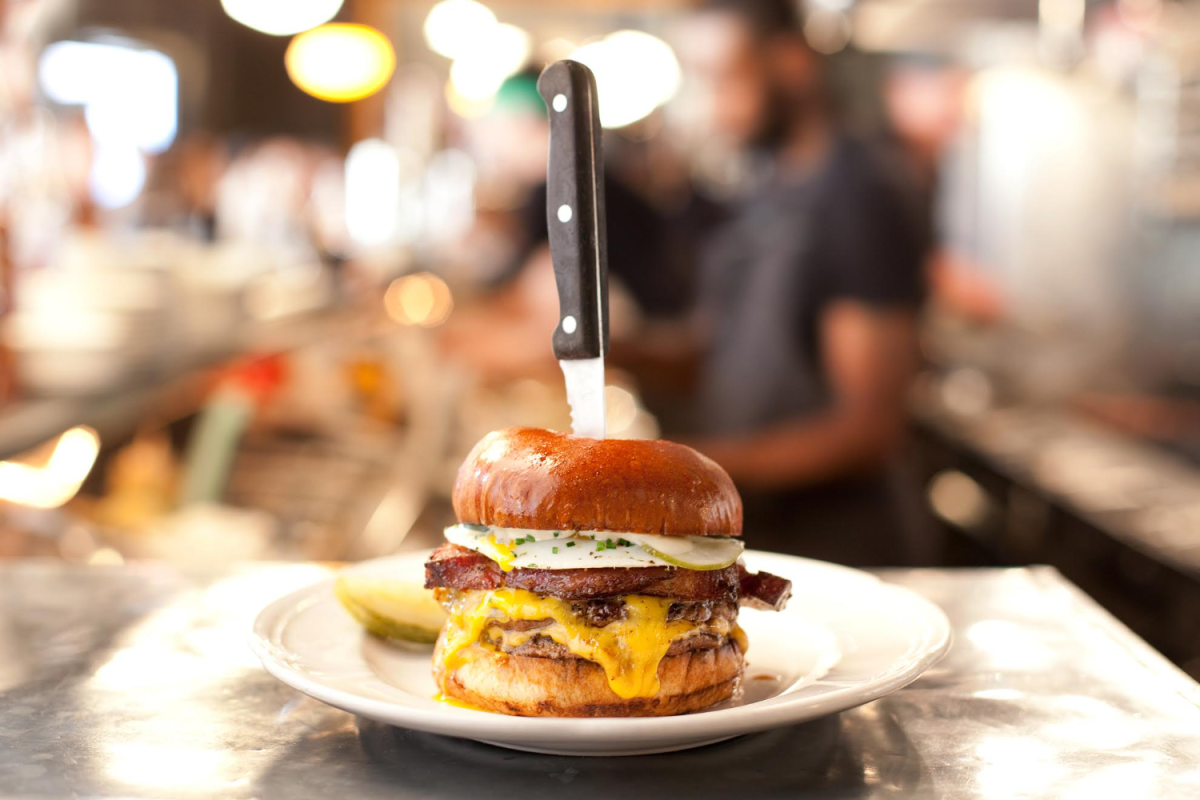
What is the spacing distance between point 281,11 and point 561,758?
6181 millimetres

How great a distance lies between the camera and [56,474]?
2738 millimetres

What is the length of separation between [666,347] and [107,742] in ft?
18.0

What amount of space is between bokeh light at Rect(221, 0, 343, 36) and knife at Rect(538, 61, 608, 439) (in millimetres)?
5718

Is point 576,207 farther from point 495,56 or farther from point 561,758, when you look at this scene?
point 495,56

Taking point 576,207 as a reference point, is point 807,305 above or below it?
below

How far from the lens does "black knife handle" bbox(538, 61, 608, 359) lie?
1178 millimetres

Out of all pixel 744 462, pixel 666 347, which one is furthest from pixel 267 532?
pixel 666 347

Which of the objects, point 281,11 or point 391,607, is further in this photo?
point 281,11

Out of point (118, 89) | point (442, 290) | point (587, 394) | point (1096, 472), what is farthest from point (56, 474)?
point (442, 290)

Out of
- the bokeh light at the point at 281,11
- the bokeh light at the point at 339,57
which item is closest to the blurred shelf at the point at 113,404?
the bokeh light at the point at 281,11

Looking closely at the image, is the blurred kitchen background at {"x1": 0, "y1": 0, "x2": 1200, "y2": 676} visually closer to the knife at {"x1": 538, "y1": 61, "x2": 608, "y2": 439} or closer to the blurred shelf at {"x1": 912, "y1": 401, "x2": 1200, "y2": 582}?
the blurred shelf at {"x1": 912, "y1": 401, "x2": 1200, "y2": 582}

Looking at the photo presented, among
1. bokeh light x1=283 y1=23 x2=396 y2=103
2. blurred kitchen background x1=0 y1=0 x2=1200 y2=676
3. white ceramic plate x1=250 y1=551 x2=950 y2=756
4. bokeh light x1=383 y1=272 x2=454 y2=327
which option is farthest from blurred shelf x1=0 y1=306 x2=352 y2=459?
bokeh light x1=283 y1=23 x2=396 y2=103

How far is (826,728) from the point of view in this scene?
3.65 feet

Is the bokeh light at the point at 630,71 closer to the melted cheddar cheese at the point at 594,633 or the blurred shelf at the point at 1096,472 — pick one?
the blurred shelf at the point at 1096,472
